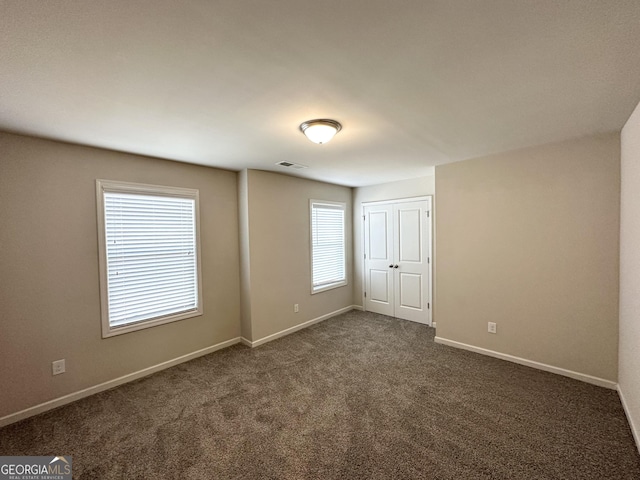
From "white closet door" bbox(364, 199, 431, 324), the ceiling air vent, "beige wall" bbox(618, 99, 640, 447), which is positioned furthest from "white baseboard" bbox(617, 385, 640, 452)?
the ceiling air vent

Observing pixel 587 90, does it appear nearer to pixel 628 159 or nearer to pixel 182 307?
pixel 628 159

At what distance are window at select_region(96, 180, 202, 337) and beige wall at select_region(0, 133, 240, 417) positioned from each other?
0.28ft

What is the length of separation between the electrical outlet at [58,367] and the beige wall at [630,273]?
4.64 m

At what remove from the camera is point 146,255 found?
311 centimetres

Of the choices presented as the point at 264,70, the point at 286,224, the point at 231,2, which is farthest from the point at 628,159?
the point at 286,224

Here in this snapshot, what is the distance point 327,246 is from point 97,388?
3.54 meters

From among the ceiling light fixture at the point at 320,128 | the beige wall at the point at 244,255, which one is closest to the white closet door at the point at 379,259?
the beige wall at the point at 244,255

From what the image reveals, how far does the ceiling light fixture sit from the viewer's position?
2.19 meters

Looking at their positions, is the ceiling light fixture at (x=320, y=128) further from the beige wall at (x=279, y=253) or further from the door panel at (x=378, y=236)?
the door panel at (x=378, y=236)

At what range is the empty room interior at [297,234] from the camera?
1323 mm

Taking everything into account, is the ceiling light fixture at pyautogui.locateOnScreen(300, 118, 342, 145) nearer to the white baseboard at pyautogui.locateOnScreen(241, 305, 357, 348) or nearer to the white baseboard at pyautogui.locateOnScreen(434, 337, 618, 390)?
the white baseboard at pyautogui.locateOnScreen(241, 305, 357, 348)

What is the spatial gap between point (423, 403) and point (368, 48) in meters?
2.74

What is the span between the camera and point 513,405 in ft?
7.90

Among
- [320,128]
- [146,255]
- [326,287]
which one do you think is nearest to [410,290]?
[326,287]
